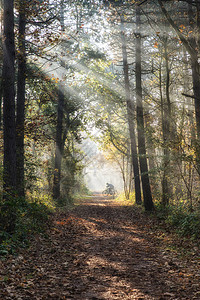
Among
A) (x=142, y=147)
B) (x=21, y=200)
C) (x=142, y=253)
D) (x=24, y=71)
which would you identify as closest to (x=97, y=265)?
(x=142, y=253)

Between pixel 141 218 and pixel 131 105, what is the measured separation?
8460mm

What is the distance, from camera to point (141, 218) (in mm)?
11578

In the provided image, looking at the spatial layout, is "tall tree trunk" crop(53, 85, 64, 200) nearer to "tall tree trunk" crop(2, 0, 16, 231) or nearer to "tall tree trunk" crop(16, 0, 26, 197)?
"tall tree trunk" crop(16, 0, 26, 197)

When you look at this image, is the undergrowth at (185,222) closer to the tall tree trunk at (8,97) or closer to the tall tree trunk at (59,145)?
the tall tree trunk at (8,97)

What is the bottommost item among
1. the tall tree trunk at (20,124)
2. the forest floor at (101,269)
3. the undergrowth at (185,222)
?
the forest floor at (101,269)

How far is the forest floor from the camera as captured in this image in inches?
160

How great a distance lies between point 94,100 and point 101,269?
1629 centimetres

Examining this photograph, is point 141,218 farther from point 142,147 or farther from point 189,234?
point 189,234

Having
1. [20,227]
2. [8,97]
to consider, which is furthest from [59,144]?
[20,227]

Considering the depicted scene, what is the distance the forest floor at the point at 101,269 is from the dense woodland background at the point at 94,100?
2.54 ft

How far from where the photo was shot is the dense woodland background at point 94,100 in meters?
7.50

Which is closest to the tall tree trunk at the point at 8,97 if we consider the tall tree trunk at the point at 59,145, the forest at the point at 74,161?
the forest at the point at 74,161

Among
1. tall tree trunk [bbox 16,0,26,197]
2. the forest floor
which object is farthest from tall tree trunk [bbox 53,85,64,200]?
the forest floor

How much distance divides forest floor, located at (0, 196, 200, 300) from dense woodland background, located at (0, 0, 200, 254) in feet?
2.54
